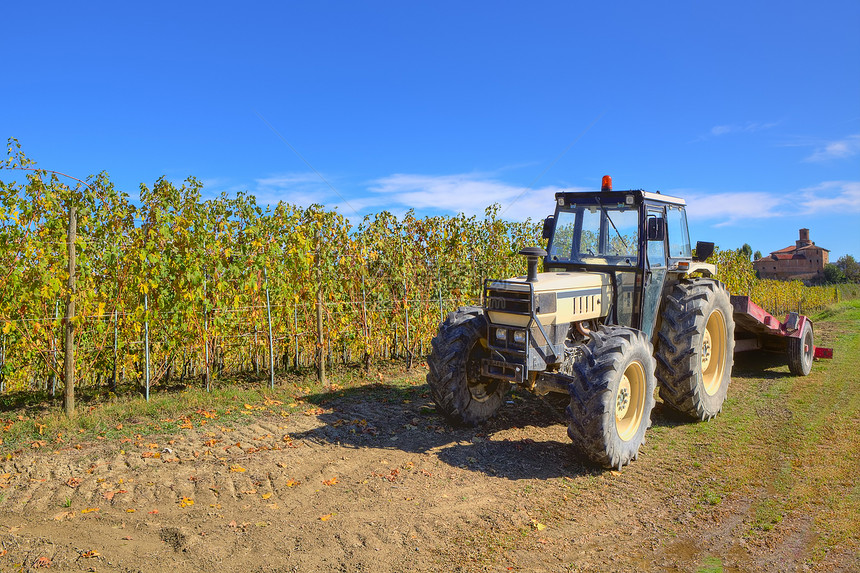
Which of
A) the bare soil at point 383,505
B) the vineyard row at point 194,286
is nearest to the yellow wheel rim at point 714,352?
the bare soil at point 383,505

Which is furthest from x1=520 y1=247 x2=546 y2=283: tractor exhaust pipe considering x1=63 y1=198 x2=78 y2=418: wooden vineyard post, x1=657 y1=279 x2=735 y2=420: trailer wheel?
x1=63 y1=198 x2=78 y2=418: wooden vineyard post

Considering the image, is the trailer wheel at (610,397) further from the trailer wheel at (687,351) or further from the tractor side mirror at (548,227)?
the tractor side mirror at (548,227)

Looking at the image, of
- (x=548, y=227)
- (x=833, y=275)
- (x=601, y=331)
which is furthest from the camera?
(x=833, y=275)

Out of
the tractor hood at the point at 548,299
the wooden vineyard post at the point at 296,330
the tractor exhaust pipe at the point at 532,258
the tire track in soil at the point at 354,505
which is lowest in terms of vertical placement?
the tire track in soil at the point at 354,505

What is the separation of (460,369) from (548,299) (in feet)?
3.98

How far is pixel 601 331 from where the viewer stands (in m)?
5.74

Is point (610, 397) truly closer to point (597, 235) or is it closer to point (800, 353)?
point (597, 235)

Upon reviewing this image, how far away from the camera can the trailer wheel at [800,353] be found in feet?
30.9

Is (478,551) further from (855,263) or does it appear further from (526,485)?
(855,263)

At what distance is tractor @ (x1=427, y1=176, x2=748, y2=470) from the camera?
5340mm

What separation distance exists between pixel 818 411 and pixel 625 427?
11.0 ft

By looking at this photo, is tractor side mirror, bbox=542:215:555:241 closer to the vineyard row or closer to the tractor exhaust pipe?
the tractor exhaust pipe

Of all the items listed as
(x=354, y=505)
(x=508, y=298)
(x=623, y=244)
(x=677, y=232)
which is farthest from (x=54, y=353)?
(x=677, y=232)

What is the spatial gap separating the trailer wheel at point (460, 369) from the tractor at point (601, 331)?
11mm
